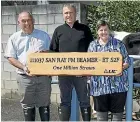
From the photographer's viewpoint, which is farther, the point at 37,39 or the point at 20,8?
the point at 20,8

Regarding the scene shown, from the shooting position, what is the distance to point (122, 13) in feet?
27.9

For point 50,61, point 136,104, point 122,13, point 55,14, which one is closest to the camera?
point 50,61

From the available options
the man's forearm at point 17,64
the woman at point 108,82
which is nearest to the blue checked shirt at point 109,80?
the woman at point 108,82

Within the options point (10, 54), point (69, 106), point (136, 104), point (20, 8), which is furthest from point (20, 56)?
point (20, 8)

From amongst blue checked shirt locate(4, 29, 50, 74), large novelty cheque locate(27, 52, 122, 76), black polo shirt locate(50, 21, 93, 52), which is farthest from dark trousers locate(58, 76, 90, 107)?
blue checked shirt locate(4, 29, 50, 74)

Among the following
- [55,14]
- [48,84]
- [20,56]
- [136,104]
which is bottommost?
[136,104]

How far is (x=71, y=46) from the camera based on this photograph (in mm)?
4461

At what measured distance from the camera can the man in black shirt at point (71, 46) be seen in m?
4.47

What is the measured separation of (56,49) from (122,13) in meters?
Result: 4.21

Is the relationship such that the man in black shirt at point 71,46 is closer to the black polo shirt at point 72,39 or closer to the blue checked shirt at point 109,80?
the black polo shirt at point 72,39

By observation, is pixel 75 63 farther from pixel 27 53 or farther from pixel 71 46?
pixel 27 53

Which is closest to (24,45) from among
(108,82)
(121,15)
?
(108,82)

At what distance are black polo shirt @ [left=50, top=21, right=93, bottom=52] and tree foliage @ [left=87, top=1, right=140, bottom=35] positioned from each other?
3787 millimetres

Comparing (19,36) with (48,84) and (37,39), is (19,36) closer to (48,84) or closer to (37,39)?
(37,39)
